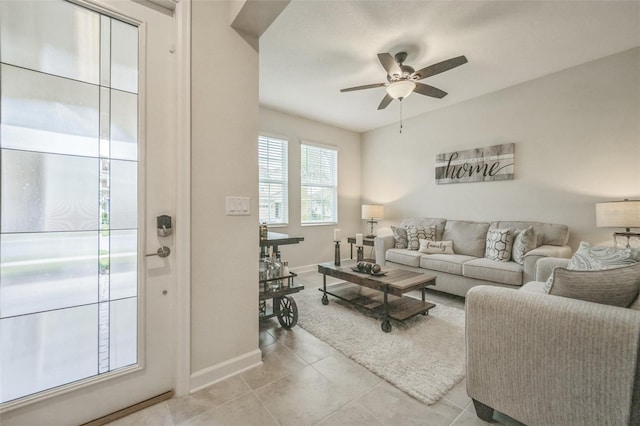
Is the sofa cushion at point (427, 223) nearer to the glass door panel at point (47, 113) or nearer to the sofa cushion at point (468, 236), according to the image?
the sofa cushion at point (468, 236)

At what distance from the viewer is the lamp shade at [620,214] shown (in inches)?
95.6

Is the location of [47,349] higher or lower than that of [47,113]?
lower

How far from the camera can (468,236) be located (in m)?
3.67

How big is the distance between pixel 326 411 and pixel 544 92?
14.1 feet

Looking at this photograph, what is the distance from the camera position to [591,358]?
41.1 inches

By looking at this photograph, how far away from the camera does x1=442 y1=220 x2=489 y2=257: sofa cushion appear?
3.54 metres

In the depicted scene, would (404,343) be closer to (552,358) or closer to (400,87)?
(552,358)

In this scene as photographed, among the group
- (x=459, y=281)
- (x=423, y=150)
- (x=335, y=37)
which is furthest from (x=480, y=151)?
(x=335, y=37)

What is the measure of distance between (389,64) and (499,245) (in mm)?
2486

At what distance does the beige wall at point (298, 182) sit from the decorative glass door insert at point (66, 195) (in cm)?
294

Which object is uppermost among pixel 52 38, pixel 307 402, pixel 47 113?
pixel 52 38

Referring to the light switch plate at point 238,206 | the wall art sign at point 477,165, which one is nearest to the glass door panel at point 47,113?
the light switch plate at point 238,206

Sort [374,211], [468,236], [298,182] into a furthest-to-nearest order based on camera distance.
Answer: [374,211] < [298,182] < [468,236]

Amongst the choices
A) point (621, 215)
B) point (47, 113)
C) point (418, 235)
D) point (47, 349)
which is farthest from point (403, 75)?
point (47, 349)
